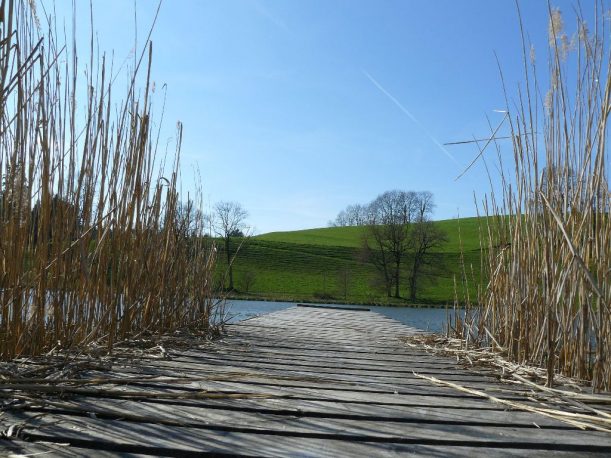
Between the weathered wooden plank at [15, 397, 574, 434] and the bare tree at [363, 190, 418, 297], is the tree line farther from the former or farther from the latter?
the weathered wooden plank at [15, 397, 574, 434]

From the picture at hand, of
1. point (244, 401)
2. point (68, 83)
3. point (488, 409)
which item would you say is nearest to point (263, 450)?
point (244, 401)

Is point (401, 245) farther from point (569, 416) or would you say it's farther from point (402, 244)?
point (569, 416)

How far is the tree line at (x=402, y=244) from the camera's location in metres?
30.9

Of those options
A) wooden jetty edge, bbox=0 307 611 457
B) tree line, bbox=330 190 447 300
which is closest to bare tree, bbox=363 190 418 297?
tree line, bbox=330 190 447 300

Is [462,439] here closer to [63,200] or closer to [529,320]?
[529,320]

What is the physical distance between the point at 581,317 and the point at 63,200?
6.50 feet

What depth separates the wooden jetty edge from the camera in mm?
1074

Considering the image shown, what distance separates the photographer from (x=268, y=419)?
129 cm

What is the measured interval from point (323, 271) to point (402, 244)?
19.1 ft

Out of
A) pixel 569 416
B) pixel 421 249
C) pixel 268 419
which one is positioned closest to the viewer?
pixel 268 419

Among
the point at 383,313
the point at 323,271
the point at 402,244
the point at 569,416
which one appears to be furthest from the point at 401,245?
the point at 569,416

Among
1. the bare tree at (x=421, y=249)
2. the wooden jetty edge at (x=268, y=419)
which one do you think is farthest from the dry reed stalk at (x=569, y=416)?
the bare tree at (x=421, y=249)

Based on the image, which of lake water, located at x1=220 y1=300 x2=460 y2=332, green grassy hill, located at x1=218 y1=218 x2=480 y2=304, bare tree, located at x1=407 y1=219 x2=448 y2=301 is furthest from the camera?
bare tree, located at x1=407 y1=219 x2=448 y2=301

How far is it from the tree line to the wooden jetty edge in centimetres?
2849
